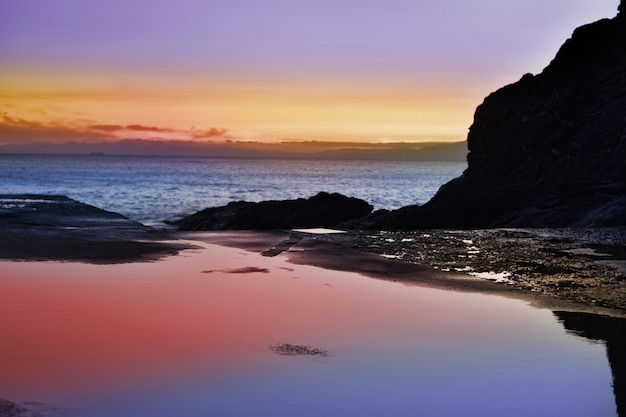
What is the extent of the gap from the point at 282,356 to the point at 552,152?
31.7m

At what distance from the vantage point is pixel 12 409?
22.0ft

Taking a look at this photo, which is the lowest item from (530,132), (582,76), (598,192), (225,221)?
(225,221)

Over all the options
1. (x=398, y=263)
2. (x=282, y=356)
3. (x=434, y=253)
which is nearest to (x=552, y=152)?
(x=434, y=253)

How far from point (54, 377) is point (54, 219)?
2592 centimetres

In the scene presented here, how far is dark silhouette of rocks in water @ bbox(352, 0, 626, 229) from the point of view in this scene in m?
30.1

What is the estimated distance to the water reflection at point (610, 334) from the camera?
25.0 feet

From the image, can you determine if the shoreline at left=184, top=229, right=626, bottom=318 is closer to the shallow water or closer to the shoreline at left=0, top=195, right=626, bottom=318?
the shoreline at left=0, top=195, right=626, bottom=318

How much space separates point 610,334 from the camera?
32.8 ft

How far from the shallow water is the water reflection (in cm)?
14

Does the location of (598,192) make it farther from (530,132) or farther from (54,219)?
(54,219)

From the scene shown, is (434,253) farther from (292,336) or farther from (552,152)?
(552,152)

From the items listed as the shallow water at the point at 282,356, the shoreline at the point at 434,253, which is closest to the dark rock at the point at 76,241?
the shoreline at the point at 434,253

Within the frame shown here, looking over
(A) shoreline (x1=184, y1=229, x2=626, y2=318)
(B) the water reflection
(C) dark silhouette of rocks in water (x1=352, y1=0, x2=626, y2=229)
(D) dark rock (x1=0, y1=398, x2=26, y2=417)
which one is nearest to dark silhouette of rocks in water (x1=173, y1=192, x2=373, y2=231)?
(C) dark silhouette of rocks in water (x1=352, y1=0, x2=626, y2=229)

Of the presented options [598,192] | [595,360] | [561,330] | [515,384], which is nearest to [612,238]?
[598,192]
